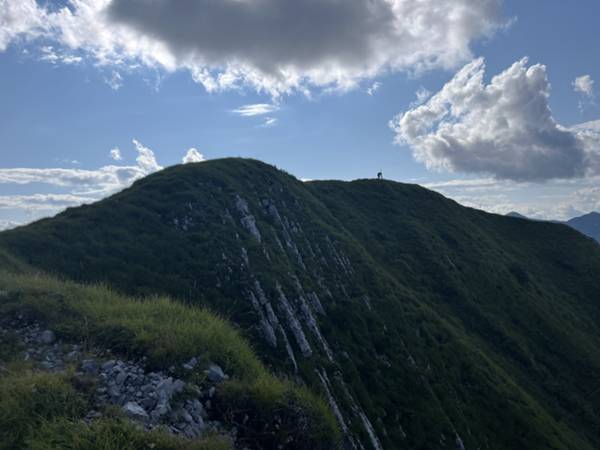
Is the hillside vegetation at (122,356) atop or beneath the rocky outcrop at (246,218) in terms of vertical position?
beneath

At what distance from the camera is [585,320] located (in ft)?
204

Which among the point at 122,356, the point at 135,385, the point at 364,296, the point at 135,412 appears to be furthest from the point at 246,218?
the point at 135,412

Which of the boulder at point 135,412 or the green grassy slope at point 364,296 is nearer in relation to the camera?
the boulder at point 135,412

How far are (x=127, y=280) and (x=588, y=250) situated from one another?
95700 millimetres

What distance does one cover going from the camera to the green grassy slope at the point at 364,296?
2639cm

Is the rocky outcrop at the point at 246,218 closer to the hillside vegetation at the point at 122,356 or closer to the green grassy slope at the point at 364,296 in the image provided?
the green grassy slope at the point at 364,296

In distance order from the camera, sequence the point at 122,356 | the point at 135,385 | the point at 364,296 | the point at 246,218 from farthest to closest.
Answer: the point at 246,218
the point at 364,296
the point at 122,356
the point at 135,385

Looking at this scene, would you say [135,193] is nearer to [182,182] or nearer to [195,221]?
[182,182]

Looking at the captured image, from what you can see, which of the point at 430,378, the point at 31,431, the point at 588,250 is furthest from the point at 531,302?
the point at 31,431

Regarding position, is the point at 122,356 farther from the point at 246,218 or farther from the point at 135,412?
the point at 246,218

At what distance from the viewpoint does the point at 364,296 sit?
37.2 m

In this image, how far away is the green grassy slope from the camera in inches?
1039

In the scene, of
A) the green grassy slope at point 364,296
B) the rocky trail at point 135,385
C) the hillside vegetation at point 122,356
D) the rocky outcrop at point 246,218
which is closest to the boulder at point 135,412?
the rocky trail at point 135,385

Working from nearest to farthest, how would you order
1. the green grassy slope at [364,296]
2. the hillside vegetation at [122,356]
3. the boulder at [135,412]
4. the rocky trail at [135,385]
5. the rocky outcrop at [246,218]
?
1. the hillside vegetation at [122,356]
2. the boulder at [135,412]
3. the rocky trail at [135,385]
4. the green grassy slope at [364,296]
5. the rocky outcrop at [246,218]
